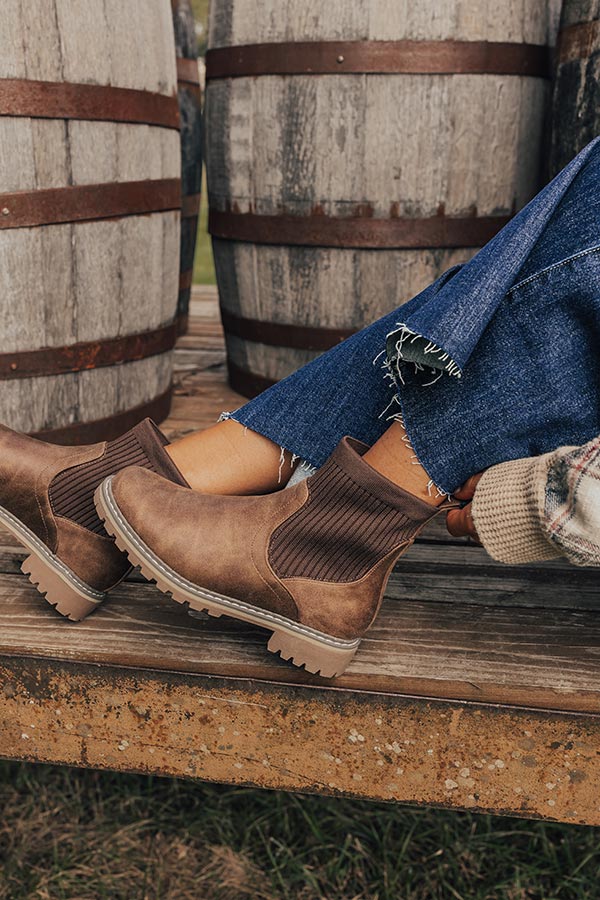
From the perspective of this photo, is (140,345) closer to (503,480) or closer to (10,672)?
(10,672)

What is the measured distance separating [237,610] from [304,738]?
20cm

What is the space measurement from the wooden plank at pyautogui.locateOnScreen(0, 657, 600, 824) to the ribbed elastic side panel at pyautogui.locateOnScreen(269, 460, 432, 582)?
0.16m

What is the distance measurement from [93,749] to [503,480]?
2.24 ft

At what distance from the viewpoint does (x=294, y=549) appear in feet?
4.11

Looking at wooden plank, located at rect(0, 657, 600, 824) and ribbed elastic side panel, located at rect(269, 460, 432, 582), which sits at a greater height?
ribbed elastic side panel, located at rect(269, 460, 432, 582)

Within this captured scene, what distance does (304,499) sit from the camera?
4.10ft

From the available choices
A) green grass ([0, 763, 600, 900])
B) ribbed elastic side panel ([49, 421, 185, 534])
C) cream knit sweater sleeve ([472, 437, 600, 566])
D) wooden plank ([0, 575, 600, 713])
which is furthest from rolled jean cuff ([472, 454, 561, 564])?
green grass ([0, 763, 600, 900])

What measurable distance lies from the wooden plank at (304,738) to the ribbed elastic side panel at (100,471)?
21cm

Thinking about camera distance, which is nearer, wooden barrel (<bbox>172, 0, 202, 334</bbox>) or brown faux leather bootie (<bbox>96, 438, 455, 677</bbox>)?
brown faux leather bootie (<bbox>96, 438, 455, 677</bbox>)

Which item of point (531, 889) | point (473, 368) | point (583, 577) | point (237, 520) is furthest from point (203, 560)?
point (531, 889)

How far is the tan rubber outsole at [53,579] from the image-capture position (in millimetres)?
1326

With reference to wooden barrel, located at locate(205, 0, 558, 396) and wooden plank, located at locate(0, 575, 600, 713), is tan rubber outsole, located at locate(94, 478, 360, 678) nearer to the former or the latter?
wooden plank, located at locate(0, 575, 600, 713)

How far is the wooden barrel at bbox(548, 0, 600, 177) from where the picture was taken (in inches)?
75.6

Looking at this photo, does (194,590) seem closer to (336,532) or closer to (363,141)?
(336,532)
